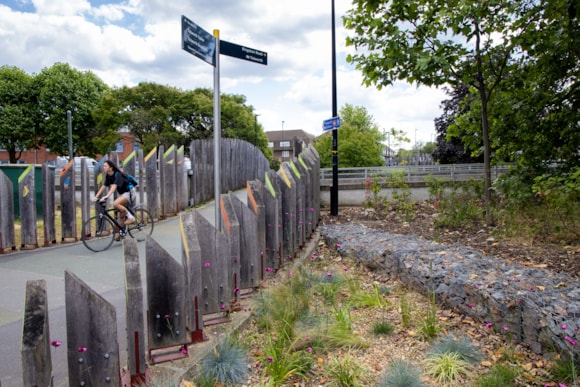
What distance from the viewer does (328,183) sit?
549 inches

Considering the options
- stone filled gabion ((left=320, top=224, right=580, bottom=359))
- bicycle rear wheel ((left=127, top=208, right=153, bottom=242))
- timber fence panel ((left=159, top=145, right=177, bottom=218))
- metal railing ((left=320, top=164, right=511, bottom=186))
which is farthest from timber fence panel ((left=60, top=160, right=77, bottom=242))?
metal railing ((left=320, top=164, right=511, bottom=186))

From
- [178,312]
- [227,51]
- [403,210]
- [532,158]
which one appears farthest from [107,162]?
[532,158]

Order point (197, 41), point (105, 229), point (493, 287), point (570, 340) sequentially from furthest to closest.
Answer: point (105, 229), point (197, 41), point (493, 287), point (570, 340)

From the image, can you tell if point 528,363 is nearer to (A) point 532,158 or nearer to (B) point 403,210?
(A) point 532,158

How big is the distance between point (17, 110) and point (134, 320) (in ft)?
148

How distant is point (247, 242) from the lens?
4.61 m

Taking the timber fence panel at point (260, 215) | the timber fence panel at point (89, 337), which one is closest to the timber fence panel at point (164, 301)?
the timber fence panel at point (89, 337)

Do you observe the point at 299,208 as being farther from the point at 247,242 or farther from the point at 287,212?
the point at 247,242

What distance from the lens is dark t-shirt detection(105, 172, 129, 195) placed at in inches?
314

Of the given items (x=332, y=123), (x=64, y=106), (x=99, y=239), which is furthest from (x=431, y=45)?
(x=64, y=106)

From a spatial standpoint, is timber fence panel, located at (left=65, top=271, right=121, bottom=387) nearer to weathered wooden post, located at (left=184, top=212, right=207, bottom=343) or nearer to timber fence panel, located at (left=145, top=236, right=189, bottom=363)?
timber fence panel, located at (left=145, top=236, right=189, bottom=363)

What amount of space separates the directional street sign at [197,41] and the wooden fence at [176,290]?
54.6 inches

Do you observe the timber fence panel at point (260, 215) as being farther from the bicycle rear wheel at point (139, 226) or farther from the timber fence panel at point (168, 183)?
the timber fence panel at point (168, 183)

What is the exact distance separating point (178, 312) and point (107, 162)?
18.2 feet
